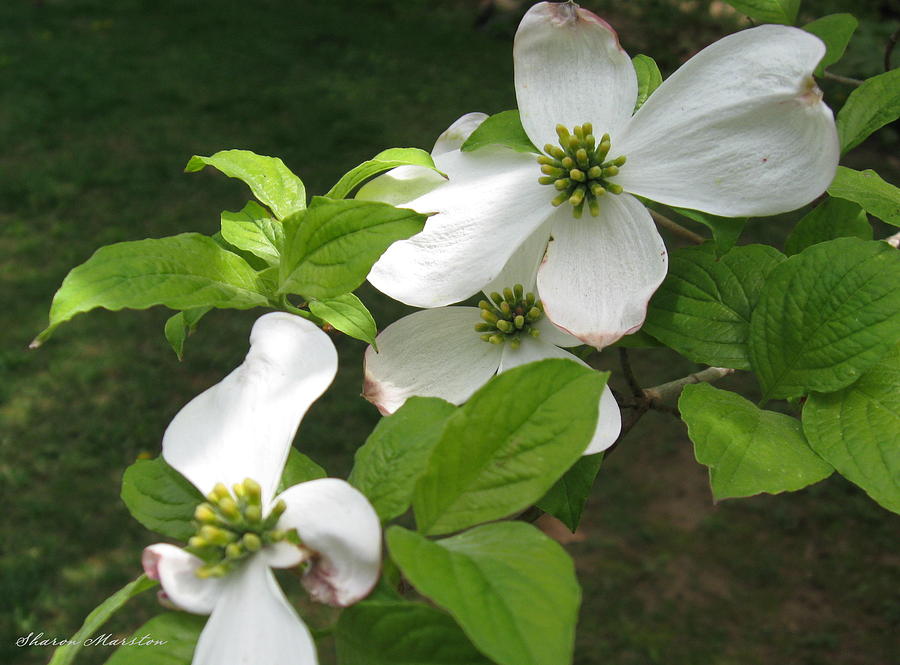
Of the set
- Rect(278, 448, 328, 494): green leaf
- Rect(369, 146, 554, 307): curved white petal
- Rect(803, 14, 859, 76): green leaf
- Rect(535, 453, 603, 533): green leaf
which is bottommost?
Rect(535, 453, 603, 533): green leaf

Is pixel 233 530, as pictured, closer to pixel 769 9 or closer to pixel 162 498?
pixel 162 498

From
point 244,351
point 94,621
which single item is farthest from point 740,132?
point 244,351

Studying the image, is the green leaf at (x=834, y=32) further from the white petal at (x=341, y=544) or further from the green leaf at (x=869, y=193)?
the white petal at (x=341, y=544)

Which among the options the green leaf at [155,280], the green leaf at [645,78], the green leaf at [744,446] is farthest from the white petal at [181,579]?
the green leaf at [645,78]

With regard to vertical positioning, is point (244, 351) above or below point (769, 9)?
below

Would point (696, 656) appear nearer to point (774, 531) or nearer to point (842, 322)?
point (774, 531)

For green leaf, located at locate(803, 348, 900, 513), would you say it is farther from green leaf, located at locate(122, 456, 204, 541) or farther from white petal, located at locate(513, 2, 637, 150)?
green leaf, located at locate(122, 456, 204, 541)

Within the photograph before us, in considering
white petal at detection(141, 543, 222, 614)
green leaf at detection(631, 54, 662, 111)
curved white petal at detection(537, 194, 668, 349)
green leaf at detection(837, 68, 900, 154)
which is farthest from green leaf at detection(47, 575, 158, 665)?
green leaf at detection(837, 68, 900, 154)
